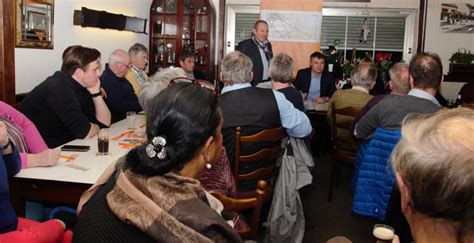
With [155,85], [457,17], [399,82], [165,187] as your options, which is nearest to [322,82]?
[399,82]

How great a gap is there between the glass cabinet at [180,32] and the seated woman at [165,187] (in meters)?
6.51

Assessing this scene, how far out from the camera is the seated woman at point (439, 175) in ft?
2.94

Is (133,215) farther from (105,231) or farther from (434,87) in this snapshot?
(434,87)

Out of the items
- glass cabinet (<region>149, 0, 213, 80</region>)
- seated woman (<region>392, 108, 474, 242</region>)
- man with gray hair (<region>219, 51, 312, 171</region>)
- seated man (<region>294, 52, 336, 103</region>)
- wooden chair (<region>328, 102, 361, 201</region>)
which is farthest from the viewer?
glass cabinet (<region>149, 0, 213, 80</region>)

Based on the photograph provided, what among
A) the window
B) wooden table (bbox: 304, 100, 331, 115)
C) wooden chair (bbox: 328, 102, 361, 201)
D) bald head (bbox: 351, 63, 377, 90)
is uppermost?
the window

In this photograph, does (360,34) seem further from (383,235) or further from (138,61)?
(383,235)

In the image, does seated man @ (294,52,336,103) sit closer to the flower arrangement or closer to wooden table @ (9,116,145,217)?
the flower arrangement

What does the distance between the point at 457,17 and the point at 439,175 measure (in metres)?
7.52

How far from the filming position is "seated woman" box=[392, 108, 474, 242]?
2.94 feet

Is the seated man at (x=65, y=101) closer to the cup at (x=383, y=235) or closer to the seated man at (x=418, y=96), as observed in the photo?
the seated man at (x=418, y=96)

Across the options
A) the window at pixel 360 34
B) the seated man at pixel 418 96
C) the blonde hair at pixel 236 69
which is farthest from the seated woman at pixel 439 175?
the window at pixel 360 34

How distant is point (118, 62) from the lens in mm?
4359

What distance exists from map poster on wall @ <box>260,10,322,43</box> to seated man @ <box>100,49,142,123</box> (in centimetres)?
312

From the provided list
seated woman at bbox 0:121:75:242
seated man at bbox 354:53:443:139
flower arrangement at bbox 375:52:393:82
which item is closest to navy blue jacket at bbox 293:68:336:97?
flower arrangement at bbox 375:52:393:82
